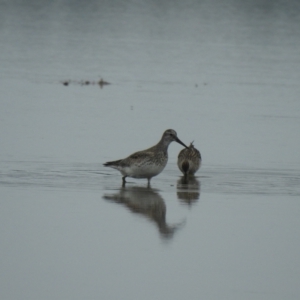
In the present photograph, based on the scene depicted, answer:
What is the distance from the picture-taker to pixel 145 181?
13.5 m

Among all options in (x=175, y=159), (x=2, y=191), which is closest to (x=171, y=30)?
(x=175, y=159)

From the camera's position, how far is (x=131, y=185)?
1313cm

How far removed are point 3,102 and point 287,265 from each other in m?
12.0

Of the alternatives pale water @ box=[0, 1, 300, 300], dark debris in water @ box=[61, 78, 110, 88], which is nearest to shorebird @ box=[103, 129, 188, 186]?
pale water @ box=[0, 1, 300, 300]

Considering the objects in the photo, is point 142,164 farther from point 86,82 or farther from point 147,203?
point 86,82

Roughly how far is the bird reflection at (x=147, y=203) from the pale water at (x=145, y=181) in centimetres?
2

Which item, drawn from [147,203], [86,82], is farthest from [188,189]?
[86,82]

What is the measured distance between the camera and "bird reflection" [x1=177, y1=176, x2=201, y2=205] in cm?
1201

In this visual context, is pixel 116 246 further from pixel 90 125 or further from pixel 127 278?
pixel 90 125

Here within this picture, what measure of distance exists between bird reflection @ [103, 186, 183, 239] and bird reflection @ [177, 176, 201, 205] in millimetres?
287

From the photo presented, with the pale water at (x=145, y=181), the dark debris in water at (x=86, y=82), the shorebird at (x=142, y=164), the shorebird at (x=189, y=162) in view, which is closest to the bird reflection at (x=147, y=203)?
the pale water at (x=145, y=181)

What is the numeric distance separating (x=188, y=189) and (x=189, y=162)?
3.27ft

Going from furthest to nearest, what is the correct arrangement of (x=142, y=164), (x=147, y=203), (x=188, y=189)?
(x=142, y=164)
(x=188, y=189)
(x=147, y=203)

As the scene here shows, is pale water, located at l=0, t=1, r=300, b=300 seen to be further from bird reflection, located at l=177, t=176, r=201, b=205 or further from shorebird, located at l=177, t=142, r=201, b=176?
shorebird, located at l=177, t=142, r=201, b=176
